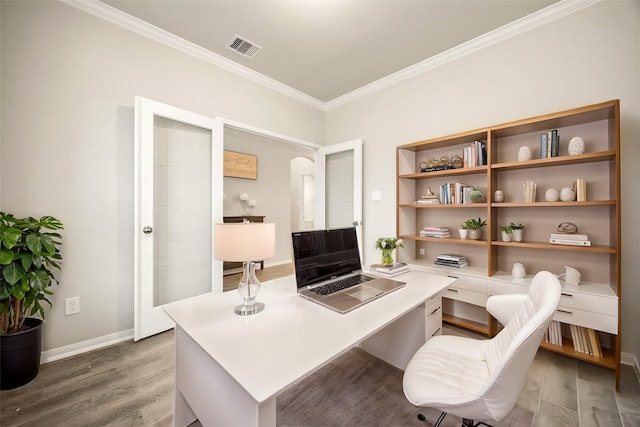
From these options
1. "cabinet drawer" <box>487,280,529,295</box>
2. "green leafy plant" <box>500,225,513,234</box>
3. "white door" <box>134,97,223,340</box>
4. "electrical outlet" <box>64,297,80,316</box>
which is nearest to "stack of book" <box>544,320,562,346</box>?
"cabinet drawer" <box>487,280,529,295</box>

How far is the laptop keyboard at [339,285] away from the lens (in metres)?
1.48

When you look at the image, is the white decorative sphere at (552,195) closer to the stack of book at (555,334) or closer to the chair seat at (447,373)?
the stack of book at (555,334)

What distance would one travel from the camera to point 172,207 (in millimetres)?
2488

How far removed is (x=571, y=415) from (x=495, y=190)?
1.70 m

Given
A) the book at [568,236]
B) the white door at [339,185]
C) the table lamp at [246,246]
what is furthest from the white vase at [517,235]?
the table lamp at [246,246]

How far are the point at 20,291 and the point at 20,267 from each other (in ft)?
0.48

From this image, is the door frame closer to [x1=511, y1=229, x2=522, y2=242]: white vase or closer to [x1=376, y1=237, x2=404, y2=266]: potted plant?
[x1=376, y1=237, x2=404, y2=266]: potted plant

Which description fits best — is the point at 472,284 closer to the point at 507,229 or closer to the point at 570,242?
the point at 507,229

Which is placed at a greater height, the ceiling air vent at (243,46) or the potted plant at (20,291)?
the ceiling air vent at (243,46)

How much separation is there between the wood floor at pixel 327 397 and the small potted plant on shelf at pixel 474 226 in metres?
1.08

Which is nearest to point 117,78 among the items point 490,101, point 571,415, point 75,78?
Answer: point 75,78

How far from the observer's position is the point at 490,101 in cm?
252

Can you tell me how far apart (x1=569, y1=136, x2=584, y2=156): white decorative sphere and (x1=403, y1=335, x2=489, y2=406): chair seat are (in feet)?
5.41

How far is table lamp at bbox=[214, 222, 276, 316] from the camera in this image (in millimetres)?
1214
